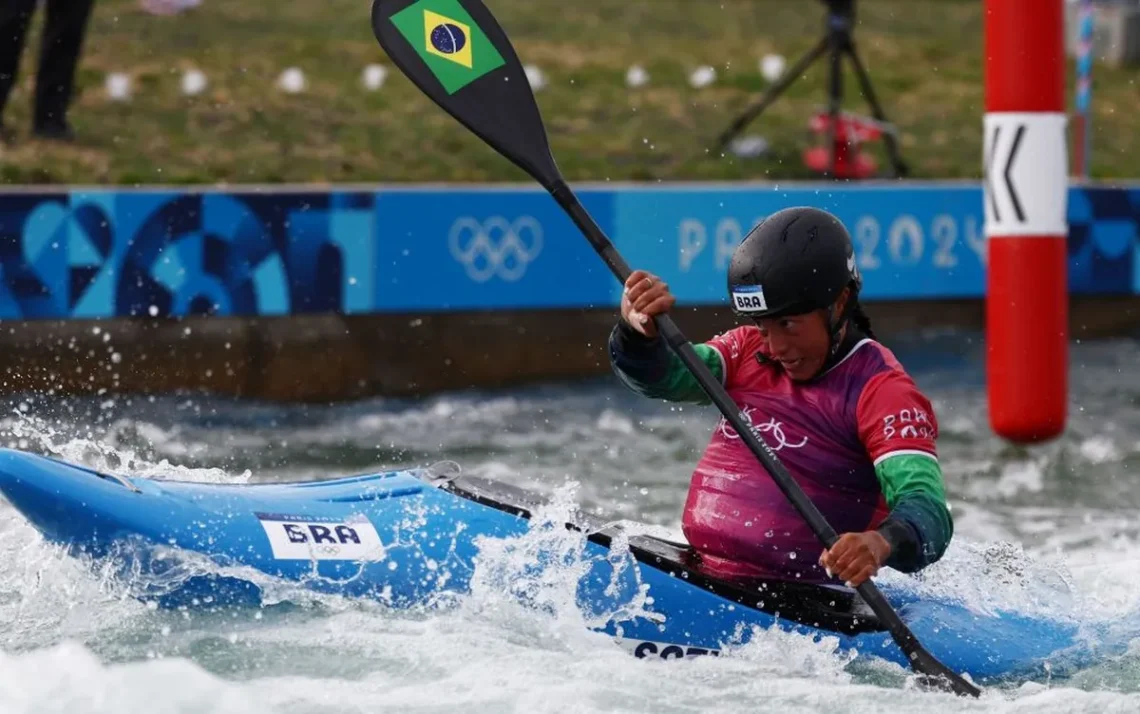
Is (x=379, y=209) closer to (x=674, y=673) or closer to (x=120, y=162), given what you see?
(x=120, y=162)

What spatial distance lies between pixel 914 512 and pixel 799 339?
1.78 ft

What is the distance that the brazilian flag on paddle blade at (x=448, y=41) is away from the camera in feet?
17.2

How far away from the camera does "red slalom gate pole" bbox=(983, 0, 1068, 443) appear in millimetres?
6797

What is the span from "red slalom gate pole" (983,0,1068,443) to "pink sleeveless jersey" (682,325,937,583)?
259 cm

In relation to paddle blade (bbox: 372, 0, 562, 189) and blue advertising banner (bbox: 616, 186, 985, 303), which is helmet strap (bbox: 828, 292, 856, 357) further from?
blue advertising banner (bbox: 616, 186, 985, 303)

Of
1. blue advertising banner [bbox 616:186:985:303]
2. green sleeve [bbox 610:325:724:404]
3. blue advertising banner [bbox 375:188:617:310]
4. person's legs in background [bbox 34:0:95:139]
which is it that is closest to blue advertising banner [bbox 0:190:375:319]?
blue advertising banner [bbox 375:188:617:310]

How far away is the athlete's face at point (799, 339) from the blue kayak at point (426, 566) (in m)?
0.56

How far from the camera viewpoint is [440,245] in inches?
349

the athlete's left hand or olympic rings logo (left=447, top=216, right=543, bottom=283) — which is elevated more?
olympic rings logo (left=447, top=216, right=543, bottom=283)

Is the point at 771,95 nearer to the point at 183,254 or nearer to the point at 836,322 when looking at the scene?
the point at 183,254

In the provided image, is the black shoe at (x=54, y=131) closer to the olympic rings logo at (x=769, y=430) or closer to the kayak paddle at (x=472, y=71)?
the kayak paddle at (x=472, y=71)

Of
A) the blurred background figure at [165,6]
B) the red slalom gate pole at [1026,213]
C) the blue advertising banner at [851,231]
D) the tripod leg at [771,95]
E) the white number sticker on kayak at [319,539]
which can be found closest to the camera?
the white number sticker on kayak at [319,539]

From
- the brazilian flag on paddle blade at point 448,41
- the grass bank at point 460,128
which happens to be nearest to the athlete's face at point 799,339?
the brazilian flag on paddle blade at point 448,41

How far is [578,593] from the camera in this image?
14.9 ft
